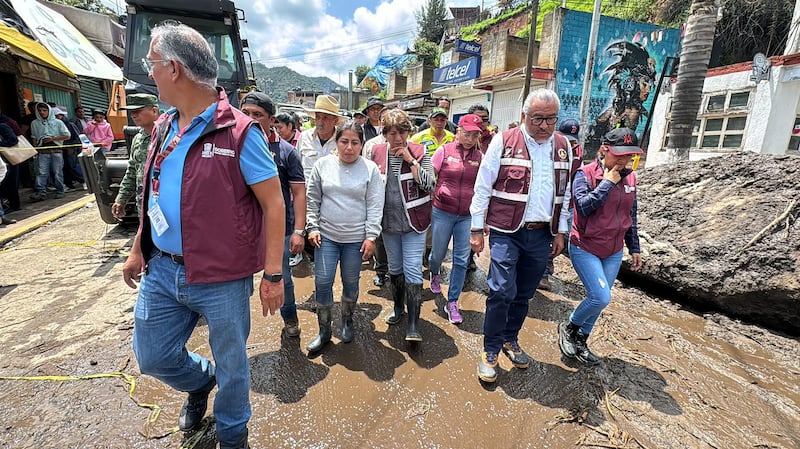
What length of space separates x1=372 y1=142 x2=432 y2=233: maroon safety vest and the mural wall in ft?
46.2

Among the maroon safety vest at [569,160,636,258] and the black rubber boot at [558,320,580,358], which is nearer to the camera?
the maroon safety vest at [569,160,636,258]

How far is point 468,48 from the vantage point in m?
17.7

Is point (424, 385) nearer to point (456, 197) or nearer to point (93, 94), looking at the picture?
point (456, 197)

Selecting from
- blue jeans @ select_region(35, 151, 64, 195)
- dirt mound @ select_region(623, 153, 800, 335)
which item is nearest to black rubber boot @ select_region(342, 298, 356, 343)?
dirt mound @ select_region(623, 153, 800, 335)

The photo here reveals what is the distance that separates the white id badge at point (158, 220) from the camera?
1701mm

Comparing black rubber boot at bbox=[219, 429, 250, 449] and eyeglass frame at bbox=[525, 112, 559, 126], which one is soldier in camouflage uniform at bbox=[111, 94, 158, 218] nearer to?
black rubber boot at bbox=[219, 429, 250, 449]

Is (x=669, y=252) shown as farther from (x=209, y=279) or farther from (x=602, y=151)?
(x=209, y=279)

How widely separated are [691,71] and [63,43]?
38.4 feet

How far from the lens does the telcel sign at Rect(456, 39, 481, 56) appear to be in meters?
17.6

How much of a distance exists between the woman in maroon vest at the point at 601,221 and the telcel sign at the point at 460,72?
1658cm

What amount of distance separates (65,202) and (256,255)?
863 cm

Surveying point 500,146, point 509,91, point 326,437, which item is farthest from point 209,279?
point 509,91

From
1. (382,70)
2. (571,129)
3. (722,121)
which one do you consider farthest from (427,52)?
(571,129)

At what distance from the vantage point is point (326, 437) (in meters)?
2.27
